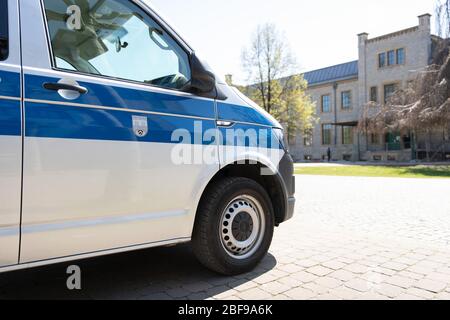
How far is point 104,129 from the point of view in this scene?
8.18 ft

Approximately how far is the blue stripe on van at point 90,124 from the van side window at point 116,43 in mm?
373

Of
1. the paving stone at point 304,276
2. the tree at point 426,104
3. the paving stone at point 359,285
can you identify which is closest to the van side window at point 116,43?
the paving stone at point 304,276

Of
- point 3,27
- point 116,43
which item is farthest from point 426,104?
point 3,27

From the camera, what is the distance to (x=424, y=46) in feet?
107

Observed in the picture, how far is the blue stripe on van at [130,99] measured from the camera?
7.33 ft

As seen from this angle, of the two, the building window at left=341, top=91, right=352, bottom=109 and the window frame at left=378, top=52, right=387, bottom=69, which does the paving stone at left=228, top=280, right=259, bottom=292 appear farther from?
the building window at left=341, top=91, right=352, bottom=109

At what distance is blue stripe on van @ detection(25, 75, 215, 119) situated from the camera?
88.0 inches

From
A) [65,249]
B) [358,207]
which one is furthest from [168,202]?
[358,207]

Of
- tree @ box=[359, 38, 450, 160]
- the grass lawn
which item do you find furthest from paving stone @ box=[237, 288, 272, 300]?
tree @ box=[359, 38, 450, 160]

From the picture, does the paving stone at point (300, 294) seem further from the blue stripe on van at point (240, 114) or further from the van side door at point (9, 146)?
the van side door at point (9, 146)

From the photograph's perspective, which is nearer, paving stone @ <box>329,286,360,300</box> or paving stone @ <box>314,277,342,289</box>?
paving stone @ <box>329,286,360,300</box>

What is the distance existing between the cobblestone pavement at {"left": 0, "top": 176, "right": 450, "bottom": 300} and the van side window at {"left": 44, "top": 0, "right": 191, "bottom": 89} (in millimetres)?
1763

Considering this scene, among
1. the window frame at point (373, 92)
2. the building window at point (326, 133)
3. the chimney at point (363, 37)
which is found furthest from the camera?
the building window at point (326, 133)
